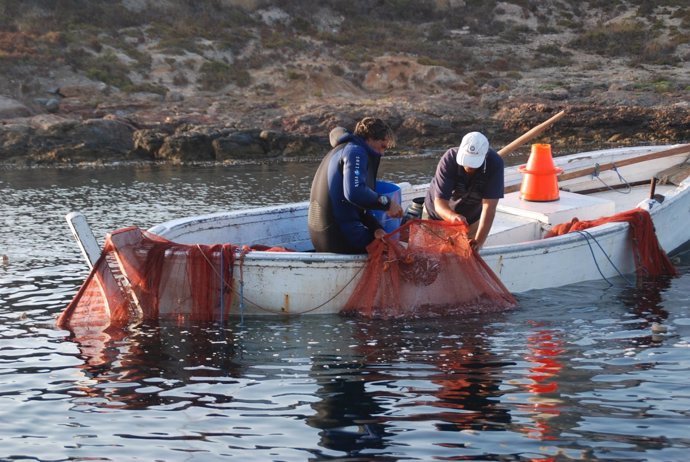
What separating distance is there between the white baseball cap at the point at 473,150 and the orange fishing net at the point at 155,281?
232 centimetres

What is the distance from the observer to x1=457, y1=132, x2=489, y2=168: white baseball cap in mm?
9578

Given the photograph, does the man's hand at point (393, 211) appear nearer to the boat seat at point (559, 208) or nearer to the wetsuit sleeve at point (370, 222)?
the wetsuit sleeve at point (370, 222)

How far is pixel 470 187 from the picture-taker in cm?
1012

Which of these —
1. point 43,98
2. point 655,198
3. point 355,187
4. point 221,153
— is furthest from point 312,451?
point 43,98

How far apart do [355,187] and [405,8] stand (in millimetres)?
37109

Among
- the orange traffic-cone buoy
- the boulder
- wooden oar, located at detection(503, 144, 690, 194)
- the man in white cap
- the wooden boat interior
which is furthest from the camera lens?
the boulder

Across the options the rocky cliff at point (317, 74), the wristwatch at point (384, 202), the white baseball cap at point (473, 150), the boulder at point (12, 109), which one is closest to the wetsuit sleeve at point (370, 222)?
the wristwatch at point (384, 202)

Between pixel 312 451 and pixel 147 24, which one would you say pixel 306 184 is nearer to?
pixel 312 451

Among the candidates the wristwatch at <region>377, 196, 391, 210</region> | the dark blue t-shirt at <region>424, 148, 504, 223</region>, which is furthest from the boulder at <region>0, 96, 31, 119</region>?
the wristwatch at <region>377, 196, 391, 210</region>

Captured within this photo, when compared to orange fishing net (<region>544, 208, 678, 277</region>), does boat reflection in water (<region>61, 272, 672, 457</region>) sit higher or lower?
lower

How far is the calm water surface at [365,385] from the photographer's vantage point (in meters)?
6.77

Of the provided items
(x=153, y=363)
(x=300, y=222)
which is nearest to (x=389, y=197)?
(x=300, y=222)

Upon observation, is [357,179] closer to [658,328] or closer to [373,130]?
[373,130]

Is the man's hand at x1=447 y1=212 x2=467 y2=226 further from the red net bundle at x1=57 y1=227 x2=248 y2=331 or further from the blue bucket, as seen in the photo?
the red net bundle at x1=57 y1=227 x2=248 y2=331
